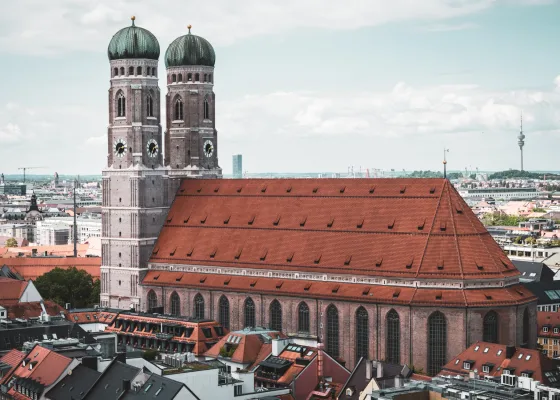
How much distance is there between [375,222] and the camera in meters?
123

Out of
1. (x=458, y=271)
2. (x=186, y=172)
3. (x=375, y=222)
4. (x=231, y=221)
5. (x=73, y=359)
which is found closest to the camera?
(x=73, y=359)

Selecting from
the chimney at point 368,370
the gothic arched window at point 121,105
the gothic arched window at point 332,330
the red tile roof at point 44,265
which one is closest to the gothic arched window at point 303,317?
the gothic arched window at point 332,330

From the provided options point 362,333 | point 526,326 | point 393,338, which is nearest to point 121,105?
point 362,333

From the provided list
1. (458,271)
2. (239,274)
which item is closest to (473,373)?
(458,271)

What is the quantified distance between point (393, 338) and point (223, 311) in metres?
24.4

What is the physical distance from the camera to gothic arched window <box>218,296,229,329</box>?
431ft

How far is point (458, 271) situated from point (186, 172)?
48274mm

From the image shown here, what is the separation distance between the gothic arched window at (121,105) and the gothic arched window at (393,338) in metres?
46.7

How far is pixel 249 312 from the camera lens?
129m

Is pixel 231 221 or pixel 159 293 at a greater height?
pixel 231 221

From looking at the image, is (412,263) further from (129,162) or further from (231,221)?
(129,162)

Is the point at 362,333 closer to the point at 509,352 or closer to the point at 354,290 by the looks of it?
the point at 354,290

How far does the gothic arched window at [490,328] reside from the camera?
4471 inches

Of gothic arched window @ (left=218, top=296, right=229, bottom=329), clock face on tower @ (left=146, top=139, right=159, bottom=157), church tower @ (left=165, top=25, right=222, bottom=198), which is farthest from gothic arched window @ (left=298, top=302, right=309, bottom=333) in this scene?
church tower @ (left=165, top=25, right=222, bottom=198)
